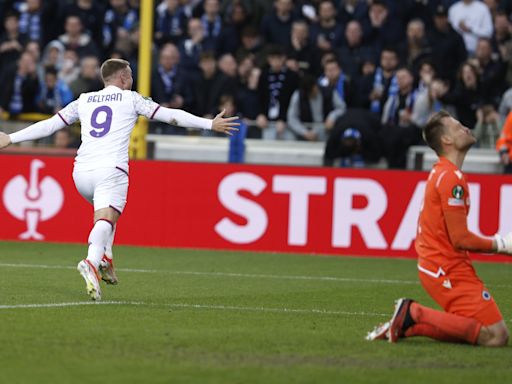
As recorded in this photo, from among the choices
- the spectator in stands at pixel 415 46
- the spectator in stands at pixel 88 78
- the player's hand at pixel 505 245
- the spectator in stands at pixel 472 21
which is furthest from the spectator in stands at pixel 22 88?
the player's hand at pixel 505 245

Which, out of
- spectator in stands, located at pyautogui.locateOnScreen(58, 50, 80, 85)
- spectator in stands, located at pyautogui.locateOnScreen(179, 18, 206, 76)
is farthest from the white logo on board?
spectator in stands, located at pyautogui.locateOnScreen(179, 18, 206, 76)

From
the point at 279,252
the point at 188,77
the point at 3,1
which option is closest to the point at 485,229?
the point at 279,252

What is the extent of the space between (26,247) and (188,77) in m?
4.94

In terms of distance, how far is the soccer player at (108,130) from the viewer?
1110 centimetres

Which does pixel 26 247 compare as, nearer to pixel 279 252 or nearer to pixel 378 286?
pixel 279 252

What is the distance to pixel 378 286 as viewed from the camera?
13.4 m

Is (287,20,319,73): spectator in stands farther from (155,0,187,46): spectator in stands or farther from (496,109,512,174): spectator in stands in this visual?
(496,109,512,174): spectator in stands

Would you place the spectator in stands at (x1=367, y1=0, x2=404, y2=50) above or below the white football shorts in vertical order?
above

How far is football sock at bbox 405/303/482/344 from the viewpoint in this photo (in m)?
8.56

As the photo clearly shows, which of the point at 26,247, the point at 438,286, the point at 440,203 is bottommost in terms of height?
the point at 26,247

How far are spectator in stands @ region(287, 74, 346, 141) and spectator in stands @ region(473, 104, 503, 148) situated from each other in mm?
1985

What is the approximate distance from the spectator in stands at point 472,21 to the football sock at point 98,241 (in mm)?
11271

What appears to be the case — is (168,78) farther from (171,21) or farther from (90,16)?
(90,16)

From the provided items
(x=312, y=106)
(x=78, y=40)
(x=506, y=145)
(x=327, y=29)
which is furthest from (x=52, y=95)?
(x=506, y=145)
